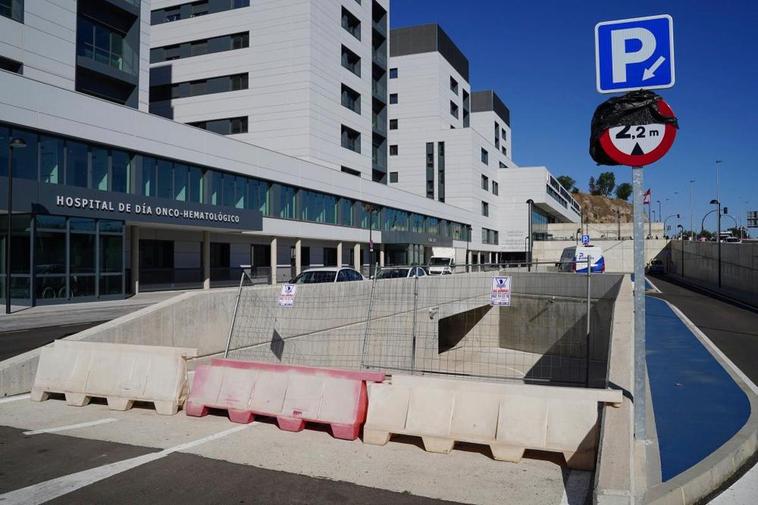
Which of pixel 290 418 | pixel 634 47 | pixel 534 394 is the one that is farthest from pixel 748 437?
pixel 290 418

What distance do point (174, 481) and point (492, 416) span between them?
131 inches

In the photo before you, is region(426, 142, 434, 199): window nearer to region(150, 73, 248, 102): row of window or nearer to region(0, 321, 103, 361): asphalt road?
region(150, 73, 248, 102): row of window

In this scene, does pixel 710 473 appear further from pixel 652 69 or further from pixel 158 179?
pixel 158 179

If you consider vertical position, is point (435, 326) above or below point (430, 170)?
below

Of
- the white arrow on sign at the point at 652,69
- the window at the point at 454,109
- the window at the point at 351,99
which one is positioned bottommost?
the white arrow on sign at the point at 652,69

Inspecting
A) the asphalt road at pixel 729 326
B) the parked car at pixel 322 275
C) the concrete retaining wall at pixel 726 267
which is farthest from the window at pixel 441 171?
the parked car at pixel 322 275

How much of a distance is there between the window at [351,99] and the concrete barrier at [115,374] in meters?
43.5

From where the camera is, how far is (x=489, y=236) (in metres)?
82.9

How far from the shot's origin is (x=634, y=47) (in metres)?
5.46

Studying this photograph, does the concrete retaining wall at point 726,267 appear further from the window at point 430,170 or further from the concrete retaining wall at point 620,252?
the window at point 430,170

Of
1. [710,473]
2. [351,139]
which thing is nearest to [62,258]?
[710,473]

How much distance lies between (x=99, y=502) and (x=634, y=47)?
256 inches

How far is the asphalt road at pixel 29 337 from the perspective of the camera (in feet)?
42.1

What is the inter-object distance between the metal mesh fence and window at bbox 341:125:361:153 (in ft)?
78.4
